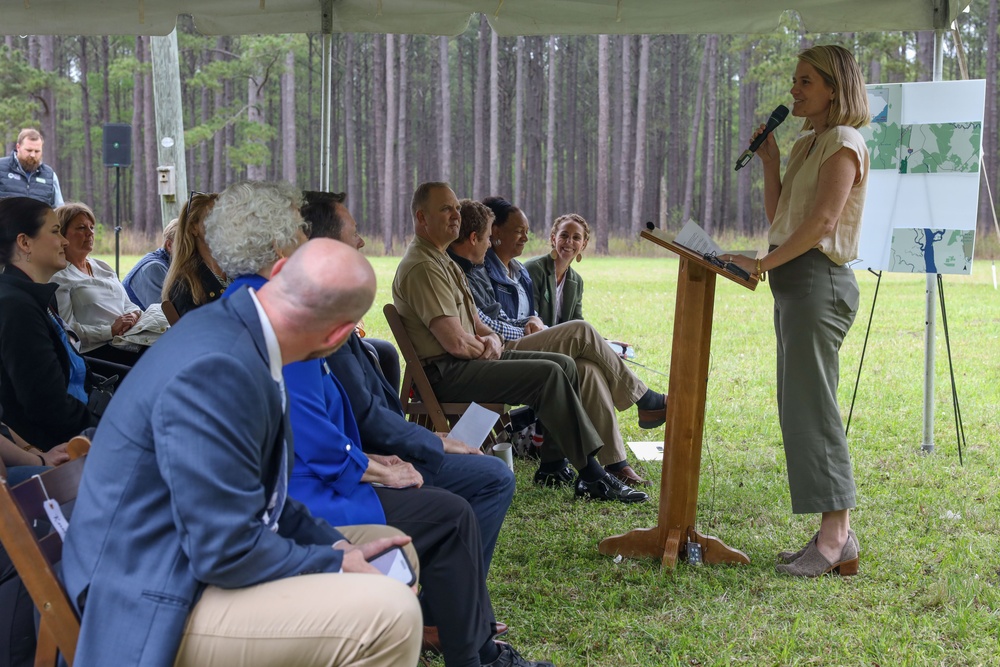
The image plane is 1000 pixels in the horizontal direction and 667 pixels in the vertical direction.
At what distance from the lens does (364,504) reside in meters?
2.44

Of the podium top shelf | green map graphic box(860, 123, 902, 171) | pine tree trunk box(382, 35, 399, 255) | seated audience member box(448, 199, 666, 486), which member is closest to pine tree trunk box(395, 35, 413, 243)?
pine tree trunk box(382, 35, 399, 255)

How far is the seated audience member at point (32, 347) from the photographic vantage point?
3.12 m

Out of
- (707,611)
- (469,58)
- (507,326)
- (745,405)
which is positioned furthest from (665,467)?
(469,58)

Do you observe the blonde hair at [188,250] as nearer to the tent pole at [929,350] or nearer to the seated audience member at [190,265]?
the seated audience member at [190,265]

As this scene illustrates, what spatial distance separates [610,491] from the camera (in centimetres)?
438

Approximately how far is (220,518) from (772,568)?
2509 millimetres

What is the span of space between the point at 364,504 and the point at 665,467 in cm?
147

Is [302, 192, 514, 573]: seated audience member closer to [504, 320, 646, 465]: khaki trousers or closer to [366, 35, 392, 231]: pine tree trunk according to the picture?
[504, 320, 646, 465]: khaki trousers

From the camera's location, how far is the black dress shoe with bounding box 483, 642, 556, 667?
2582mm

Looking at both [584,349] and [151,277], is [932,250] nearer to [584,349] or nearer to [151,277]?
[584,349]

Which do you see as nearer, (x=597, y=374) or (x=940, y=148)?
(x=597, y=374)

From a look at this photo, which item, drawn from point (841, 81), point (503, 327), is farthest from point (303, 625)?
point (503, 327)

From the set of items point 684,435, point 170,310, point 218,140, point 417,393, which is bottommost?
point 417,393

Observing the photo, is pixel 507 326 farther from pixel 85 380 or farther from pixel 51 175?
pixel 51 175
